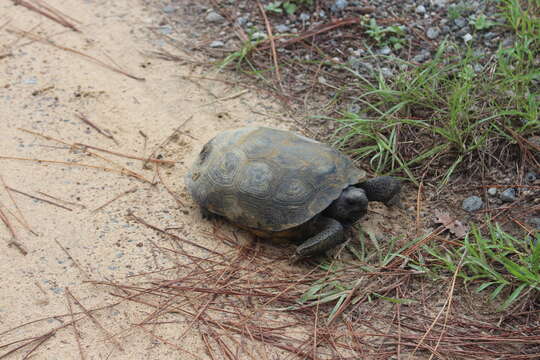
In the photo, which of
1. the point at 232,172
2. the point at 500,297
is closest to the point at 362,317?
the point at 500,297

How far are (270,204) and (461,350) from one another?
1.37 m

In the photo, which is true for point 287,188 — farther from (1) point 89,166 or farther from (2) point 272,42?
(2) point 272,42

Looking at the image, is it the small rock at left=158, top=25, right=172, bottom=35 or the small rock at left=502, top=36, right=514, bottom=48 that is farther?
the small rock at left=158, top=25, right=172, bottom=35

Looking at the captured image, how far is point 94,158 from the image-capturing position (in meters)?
4.28

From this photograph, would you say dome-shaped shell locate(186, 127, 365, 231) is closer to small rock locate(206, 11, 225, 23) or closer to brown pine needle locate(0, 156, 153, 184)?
brown pine needle locate(0, 156, 153, 184)

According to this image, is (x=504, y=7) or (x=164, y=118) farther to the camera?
(x=504, y=7)

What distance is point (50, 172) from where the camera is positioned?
407 cm

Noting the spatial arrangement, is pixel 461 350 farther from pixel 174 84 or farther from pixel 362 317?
pixel 174 84

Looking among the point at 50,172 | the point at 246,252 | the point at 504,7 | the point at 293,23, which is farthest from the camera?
the point at 293,23

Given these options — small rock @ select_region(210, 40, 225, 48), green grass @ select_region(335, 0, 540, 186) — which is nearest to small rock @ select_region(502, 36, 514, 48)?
green grass @ select_region(335, 0, 540, 186)

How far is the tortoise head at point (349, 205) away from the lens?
3.59 metres

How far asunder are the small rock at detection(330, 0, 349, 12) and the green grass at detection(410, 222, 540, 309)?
2.85 meters

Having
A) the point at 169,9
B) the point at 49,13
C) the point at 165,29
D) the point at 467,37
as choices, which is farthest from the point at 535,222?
the point at 49,13

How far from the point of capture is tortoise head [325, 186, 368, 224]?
11.8 feet
